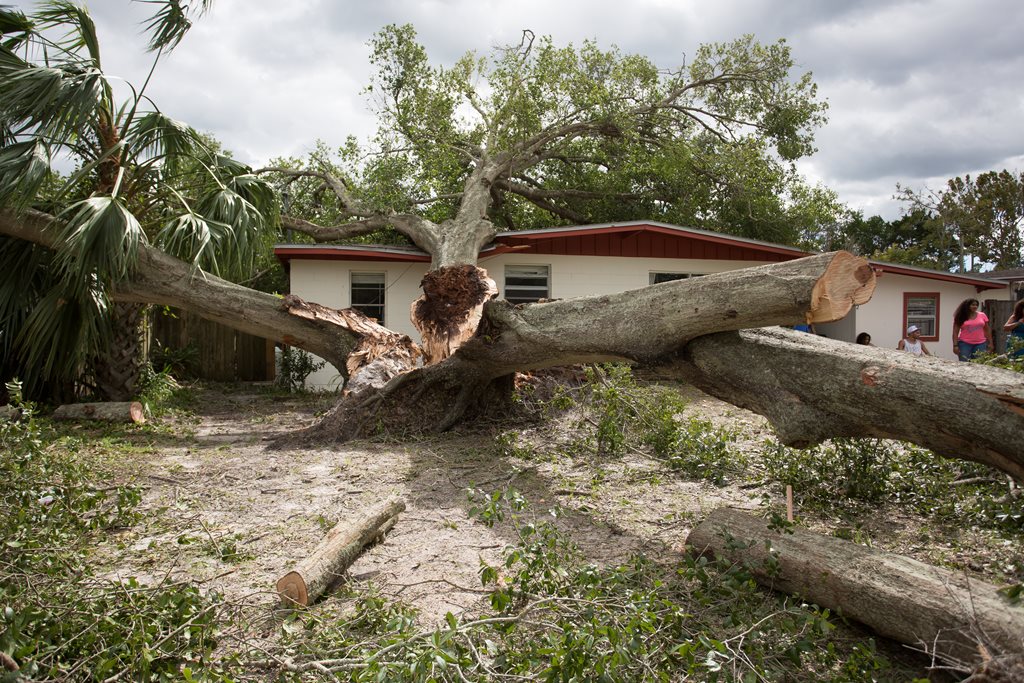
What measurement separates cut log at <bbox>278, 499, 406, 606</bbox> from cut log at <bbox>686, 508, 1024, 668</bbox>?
6.51 ft

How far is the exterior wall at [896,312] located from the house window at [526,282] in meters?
7.26

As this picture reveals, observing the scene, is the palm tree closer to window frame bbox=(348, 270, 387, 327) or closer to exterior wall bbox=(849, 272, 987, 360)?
window frame bbox=(348, 270, 387, 327)

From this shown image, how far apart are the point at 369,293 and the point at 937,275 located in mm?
12662

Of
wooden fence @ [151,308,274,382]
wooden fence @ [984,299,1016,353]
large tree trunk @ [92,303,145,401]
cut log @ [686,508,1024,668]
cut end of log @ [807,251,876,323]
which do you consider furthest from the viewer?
wooden fence @ [984,299,1016,353]

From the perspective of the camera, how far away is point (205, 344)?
1385 centimetres

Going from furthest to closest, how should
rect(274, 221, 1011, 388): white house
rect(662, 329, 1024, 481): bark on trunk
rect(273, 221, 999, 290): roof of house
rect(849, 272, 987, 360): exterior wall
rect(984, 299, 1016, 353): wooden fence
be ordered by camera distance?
rect(984, 299, 1016, 353): wooden fence → rect(849, 272, 987, 360): exterior wall → rect(274, 221, 1011, 388): white house → rect(273, 221, 999, 290): roof of house → rect(662, 329, 1024, 481): bark on trunk

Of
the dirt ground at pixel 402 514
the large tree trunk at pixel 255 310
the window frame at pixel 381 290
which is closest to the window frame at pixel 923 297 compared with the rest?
→ the dirt ground at pixel 402 514

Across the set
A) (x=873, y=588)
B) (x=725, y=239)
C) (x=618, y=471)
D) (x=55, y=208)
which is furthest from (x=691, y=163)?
(x=873, y=588)

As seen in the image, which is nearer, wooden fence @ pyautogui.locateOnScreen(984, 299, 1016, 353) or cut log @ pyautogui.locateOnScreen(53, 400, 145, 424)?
cut log @ pyautogui.locateOnScreen(53, 400, 145, 424)

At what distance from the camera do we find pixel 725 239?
45.8 feet

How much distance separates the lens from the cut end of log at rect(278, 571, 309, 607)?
136 inches

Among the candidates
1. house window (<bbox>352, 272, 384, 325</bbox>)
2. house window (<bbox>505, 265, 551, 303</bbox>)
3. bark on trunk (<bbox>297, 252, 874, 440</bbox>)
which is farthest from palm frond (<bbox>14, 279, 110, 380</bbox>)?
house window (<bbox>505, 265, 551, 303</bbox>)

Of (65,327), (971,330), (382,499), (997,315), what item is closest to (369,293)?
(65,327)

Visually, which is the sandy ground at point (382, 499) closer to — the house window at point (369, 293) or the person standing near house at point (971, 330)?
the person standing near house at point (971, 330)
